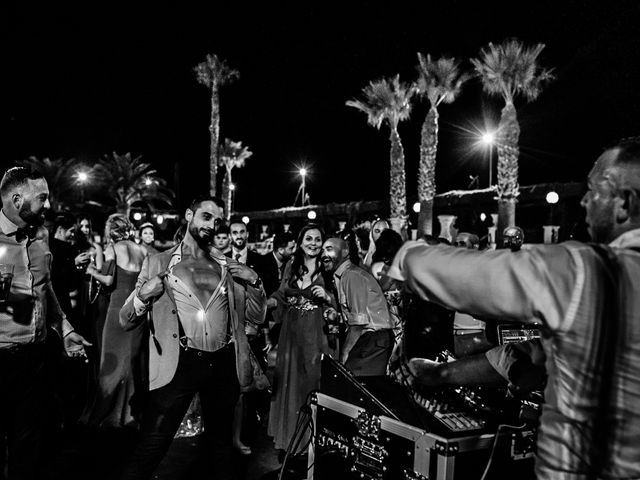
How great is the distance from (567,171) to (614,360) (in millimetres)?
42360

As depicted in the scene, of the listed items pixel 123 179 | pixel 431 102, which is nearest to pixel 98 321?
pixel 431 102

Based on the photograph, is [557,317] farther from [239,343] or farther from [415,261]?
[239,343]

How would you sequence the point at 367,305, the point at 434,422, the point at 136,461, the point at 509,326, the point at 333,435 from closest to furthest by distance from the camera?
the point at 434,422
the point at 333,435
the point at 136,461
the point at 509,326
the point at 367,305

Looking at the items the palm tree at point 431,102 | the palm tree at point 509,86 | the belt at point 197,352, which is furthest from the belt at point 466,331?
the palm tree at point 431,102

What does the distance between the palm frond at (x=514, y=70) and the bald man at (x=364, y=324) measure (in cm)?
2028

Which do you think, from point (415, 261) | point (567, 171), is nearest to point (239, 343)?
point (415, 261)

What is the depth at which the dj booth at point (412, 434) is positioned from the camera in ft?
7.59

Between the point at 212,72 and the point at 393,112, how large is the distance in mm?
13261

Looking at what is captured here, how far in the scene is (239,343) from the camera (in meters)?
4.15

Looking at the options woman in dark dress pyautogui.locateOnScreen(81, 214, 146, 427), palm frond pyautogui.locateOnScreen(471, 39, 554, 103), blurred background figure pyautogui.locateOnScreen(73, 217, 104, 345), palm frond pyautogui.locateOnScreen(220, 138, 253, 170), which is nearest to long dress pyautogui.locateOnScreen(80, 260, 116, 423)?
woman in dark dress pyautogui.locateOnScreen(81, 214, 146, 427)

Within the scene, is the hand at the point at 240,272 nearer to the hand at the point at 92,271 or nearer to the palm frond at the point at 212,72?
the hand at the point at 92,271

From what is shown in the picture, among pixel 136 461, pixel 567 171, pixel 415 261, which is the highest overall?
pixel 567 171

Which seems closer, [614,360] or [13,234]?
[614,360]

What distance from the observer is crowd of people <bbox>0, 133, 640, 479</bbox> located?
156 centimetres
